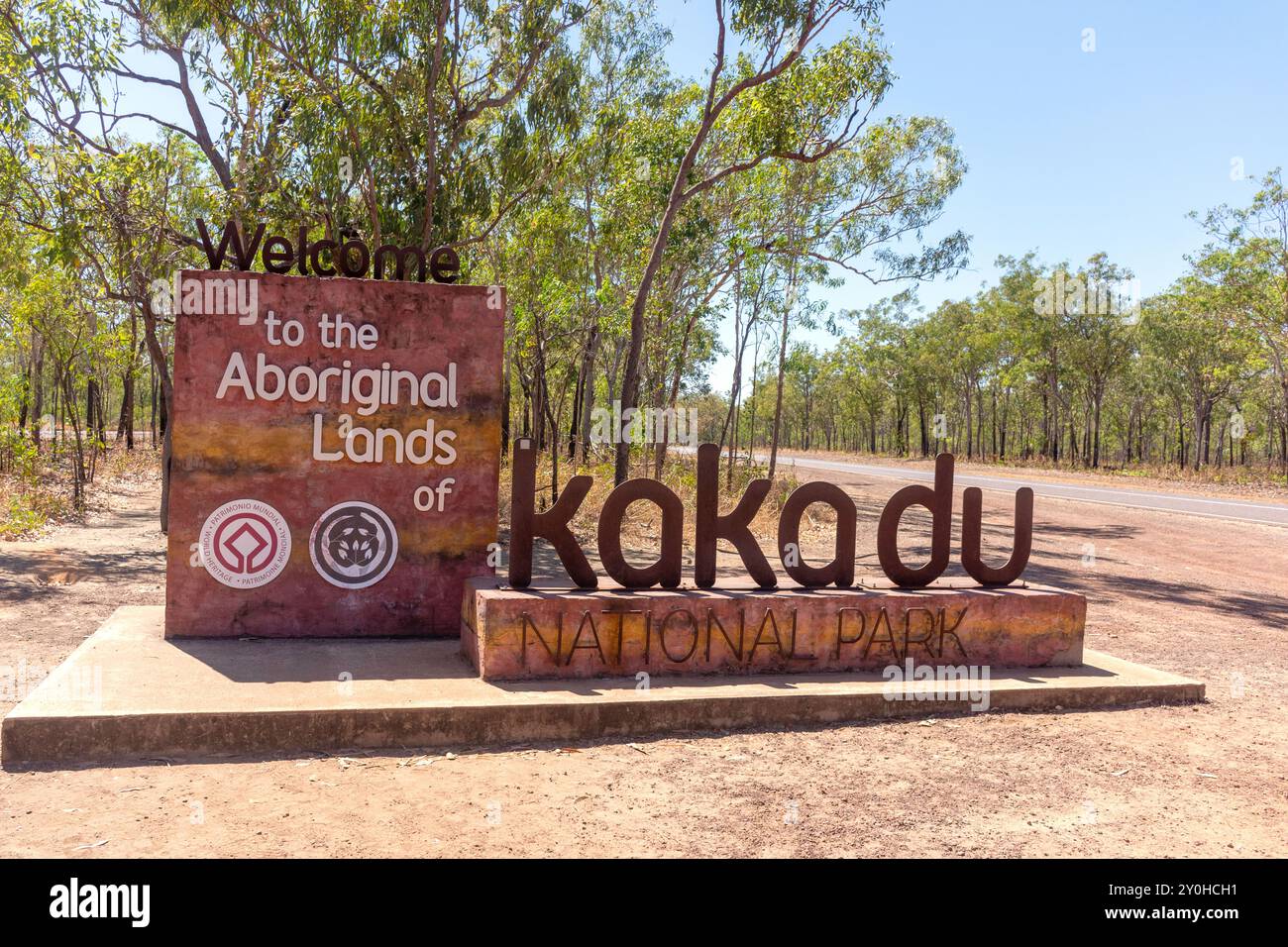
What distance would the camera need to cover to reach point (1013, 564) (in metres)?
7.74

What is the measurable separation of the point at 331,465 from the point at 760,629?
12.0 feet

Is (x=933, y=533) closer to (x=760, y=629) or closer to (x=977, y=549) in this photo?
(x=977, y=549)

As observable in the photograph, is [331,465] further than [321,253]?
No

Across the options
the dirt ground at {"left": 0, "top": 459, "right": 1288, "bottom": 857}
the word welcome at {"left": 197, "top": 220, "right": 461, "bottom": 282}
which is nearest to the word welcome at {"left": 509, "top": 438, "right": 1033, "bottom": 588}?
the dirt ground at {"left": 0, "top": 459, "right": 1288, "bottom": 857}

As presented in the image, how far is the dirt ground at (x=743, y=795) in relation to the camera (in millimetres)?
4191

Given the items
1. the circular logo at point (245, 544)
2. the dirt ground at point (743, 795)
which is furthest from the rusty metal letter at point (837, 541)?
the circular logo at point (245, 544)

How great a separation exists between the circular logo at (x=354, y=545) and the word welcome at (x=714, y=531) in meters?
1.45

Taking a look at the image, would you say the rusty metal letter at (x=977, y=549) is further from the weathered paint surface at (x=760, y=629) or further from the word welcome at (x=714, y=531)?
the weathered paint surface at (x=760, y=629)

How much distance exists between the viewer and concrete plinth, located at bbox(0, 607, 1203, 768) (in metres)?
5.17

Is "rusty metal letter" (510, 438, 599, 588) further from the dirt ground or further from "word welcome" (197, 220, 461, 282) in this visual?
"word welcome" (197, 220, 461, 282)

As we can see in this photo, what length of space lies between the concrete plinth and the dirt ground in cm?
16

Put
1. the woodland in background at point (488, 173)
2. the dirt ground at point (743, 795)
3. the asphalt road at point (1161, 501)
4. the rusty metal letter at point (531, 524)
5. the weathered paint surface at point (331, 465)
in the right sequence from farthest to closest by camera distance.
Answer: the asphalt road at point (1161, 501) < the woodland in background at point (488, 173) < the weathered paint surface at point (331, 465) < the rusty metal letter at point (531, 524) < the dirt ground at point (743, 795)

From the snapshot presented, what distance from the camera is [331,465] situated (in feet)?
24.2

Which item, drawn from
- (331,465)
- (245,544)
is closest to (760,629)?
(331,465)
